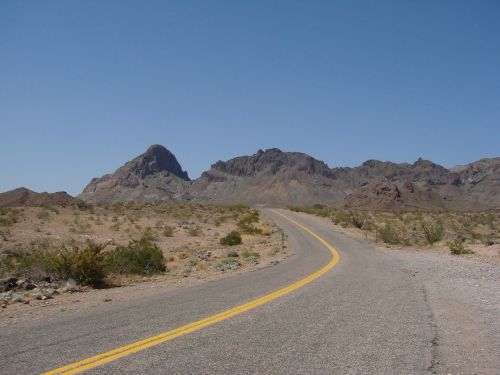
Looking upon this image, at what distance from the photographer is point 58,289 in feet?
38.7

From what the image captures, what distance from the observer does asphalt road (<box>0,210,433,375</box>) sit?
5473 mm

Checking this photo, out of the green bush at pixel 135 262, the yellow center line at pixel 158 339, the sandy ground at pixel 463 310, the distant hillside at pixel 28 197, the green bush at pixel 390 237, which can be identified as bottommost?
the sandy ground at pixel 463 310

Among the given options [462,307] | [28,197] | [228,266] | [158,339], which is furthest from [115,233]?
[28,197]

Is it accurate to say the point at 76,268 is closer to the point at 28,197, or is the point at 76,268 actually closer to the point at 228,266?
the point at 228,266

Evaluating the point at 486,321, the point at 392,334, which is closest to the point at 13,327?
the point at 392,334

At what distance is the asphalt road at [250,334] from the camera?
18.0ft

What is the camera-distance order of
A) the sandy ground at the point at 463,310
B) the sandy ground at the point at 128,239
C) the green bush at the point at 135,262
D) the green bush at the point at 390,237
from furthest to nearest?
the green bush at the point at 390,237
the green bush at the point at 135,262
the sandy ground at the point at 128,239
the sandy ground at the point at 463,310

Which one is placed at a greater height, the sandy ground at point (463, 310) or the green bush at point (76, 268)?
the green bush at point (76, 268)

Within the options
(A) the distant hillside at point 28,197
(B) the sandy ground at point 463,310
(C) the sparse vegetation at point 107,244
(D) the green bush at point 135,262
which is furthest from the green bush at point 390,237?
(A) the distant hillside at point 28,197

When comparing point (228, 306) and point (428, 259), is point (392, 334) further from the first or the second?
point (428, 259)

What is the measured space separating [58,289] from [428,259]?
46.9 ft

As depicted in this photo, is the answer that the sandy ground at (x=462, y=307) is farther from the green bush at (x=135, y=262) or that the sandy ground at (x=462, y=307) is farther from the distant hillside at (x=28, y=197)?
the distant hillside at (x=28, y=197)

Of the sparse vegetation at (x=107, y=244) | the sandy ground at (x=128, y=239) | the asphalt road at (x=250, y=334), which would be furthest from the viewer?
the sparse vegetation at (x=107, y=244)

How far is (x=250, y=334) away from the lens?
269 inches
